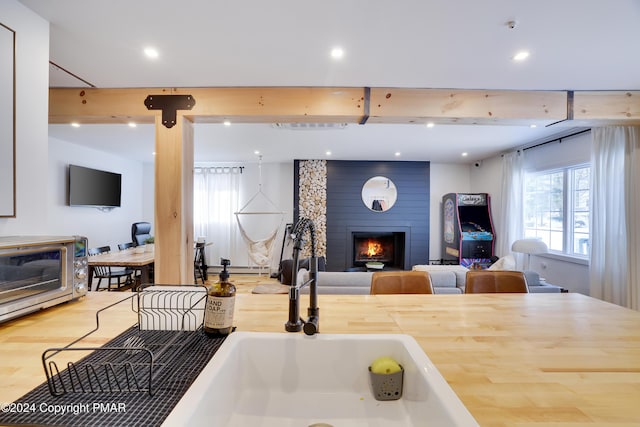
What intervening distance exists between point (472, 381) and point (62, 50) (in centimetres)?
252

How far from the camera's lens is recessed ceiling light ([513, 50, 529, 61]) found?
1.71 meters

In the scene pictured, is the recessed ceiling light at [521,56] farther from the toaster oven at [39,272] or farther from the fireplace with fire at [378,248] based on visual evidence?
the fireplace with fire at [378,248]

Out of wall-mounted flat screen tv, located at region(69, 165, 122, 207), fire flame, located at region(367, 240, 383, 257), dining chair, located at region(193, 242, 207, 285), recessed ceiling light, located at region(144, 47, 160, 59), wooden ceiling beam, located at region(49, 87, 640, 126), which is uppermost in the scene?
recessed ceiling light, located at region(144, 47, 160, 59)

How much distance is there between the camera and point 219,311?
854 mm

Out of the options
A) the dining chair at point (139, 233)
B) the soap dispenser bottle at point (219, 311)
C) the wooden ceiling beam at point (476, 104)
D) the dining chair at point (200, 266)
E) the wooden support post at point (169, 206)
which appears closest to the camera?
the soap dispenser bottle at point (219, 311)

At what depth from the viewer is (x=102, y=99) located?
7.02ft

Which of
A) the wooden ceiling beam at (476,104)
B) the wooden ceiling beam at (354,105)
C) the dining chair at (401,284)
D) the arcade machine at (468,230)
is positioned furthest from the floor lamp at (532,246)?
the dining chair at (401,284)

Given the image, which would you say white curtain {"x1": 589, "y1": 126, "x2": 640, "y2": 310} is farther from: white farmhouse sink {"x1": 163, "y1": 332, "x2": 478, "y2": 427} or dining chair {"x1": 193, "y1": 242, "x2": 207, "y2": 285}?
dining chair {"x1": 193, "y1": 242, "x2": 207, "y2": 285}

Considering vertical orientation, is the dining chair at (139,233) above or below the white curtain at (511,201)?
below

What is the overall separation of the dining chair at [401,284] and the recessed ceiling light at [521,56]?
1.44 metres

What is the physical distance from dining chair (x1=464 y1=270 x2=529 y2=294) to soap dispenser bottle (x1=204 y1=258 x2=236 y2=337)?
141cm

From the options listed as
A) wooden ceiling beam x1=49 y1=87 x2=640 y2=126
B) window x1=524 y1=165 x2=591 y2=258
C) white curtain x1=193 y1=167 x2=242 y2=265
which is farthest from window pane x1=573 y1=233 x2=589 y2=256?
white curtain x1=193 y1=167 x2=242 y2=265

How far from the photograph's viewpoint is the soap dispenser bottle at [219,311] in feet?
2.81

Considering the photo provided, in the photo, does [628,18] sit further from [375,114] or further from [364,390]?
[364,390]
